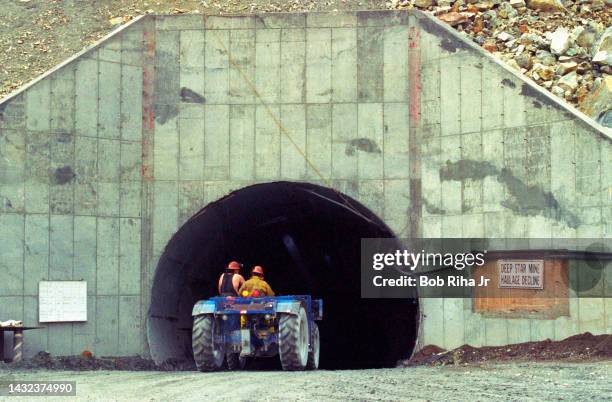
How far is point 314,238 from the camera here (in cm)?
3061

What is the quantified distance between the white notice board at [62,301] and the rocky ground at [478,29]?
6.09 m

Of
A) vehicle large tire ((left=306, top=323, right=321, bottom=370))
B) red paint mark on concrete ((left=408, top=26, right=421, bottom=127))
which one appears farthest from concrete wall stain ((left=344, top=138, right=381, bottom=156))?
vehicle large tire ((left=306, top=323, right=321, bottom=370))

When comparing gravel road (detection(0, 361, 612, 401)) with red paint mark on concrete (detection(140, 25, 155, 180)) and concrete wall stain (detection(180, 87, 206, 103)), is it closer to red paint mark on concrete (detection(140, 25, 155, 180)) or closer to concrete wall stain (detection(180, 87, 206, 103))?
red paint mark on concrete (detection(140, 25, 155, 180))

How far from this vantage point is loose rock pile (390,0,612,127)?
24688 millimetres

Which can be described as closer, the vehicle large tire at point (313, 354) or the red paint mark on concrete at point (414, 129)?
the vehicle large tire at point (313, 354)

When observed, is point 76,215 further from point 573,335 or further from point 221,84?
point 573,335

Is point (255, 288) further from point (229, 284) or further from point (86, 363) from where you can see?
point (86, 363)

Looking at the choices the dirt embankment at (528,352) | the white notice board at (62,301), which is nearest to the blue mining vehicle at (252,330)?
the dirt embankment at (528,352)

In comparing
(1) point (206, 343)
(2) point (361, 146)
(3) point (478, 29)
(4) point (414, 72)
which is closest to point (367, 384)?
(1) point (206, 343)

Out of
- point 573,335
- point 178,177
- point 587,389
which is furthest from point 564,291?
point 178,177

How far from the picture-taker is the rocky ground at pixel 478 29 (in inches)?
987

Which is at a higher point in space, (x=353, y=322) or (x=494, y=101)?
(x=494, y=101)

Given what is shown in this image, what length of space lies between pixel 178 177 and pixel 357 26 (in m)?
5.12

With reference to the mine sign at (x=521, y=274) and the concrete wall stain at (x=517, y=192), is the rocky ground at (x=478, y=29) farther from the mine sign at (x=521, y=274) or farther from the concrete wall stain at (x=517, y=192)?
the mine sign at (x=521, y=274)
